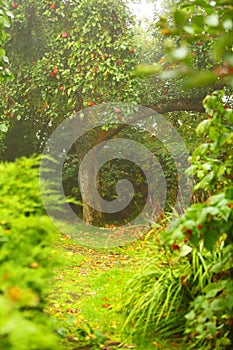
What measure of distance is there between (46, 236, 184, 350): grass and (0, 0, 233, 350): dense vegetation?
2 centimetres

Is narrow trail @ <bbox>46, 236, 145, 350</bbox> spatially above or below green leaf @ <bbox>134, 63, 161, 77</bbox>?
below

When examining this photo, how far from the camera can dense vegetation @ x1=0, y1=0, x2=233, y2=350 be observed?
1.94 metres

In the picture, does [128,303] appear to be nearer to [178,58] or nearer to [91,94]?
[178,58]

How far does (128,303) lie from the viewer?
3840 mm

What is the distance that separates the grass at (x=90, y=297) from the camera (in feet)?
10.6

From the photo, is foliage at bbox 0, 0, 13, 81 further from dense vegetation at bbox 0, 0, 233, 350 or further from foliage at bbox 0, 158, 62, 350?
foliage at bbox 0, 158, 62, 350

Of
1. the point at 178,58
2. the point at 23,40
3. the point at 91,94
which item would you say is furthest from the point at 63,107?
the point at 178,58

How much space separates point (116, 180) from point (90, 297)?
6720 millimetres

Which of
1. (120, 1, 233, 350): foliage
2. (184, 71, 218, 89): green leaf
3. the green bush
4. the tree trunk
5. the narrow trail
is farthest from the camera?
the tree trunk

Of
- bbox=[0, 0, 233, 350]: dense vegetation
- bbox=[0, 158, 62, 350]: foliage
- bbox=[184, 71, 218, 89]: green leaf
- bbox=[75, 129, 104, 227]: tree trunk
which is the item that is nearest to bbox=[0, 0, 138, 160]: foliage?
bbox=[0, 0, 233, 350]: dense vegetation

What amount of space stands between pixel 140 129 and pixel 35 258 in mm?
9146

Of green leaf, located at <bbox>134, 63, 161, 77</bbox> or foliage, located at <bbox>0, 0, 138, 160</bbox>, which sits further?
foliage, located at <bbox>0, 0, 138, 160</bbox>

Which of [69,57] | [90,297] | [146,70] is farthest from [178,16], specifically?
[69,57]

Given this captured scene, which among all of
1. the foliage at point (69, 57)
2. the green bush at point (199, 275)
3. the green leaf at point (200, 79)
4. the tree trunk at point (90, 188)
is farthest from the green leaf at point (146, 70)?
the tree trunk at point (90, 188)
